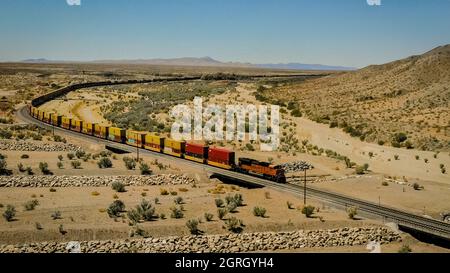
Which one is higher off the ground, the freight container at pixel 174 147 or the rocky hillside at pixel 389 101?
the rocky hillside at pixel 389 101

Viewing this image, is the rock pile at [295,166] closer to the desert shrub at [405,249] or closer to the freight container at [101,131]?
the desert shrub at [405,249]

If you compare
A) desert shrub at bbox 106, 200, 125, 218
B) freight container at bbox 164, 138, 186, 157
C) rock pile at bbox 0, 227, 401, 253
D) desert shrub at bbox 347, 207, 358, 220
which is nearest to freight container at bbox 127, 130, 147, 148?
freight container at bbox 164, 138, 186, 157

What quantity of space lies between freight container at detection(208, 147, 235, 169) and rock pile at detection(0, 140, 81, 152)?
19.4m

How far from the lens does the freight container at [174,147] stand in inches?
2311

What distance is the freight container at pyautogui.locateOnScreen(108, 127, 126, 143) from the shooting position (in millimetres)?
68438

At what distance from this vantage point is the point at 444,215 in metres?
40.5

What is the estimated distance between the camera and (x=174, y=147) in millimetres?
59719

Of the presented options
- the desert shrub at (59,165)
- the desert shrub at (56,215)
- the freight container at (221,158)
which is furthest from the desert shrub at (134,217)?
the freight container at (221,158)

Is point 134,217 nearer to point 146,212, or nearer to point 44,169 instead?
point 146,212

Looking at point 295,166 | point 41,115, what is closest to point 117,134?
point 295,166

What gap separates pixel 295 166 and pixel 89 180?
24376 millimetres
